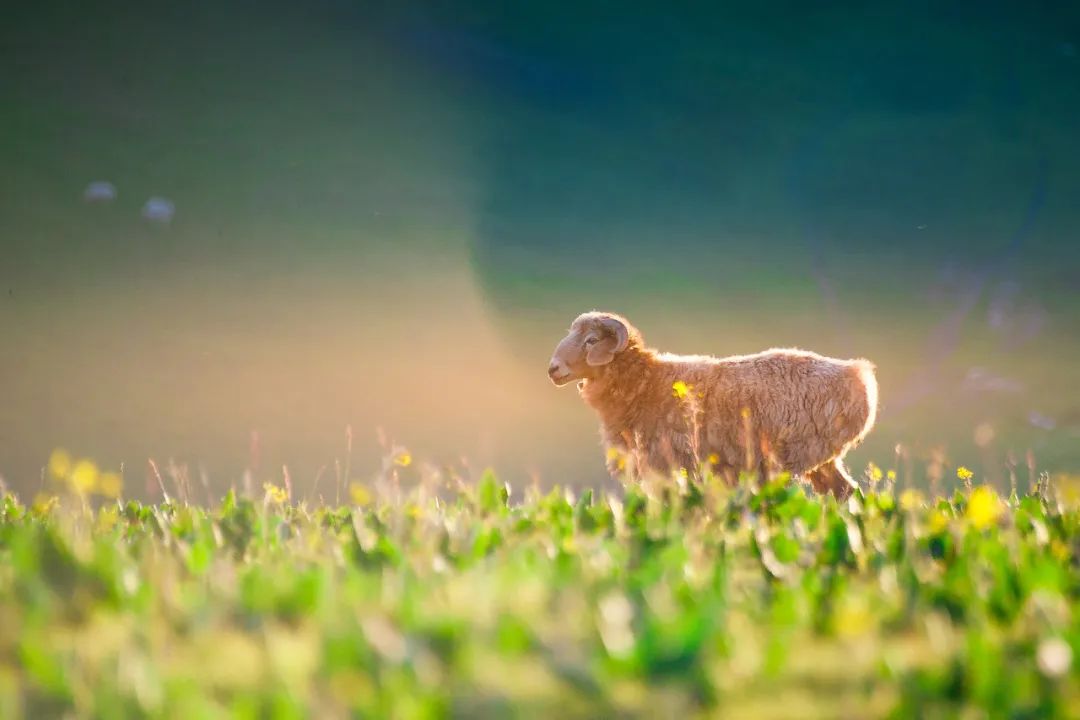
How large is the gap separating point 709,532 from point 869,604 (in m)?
1.99

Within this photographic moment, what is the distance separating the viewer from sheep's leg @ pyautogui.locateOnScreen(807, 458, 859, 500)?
40.3 feet

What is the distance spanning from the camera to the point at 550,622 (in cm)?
411

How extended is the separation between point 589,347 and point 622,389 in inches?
27.6

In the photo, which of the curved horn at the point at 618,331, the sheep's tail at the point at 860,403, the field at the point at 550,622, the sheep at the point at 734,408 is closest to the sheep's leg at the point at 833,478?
the sheep at the point at 734,408

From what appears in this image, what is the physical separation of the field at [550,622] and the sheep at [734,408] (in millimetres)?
4645

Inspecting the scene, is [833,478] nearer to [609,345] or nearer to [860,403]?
[860,403]

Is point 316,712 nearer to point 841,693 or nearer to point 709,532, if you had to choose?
point 841,693

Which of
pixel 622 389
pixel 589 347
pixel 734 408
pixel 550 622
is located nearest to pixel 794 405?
pixel 734 408

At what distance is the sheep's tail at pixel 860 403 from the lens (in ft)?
37.7

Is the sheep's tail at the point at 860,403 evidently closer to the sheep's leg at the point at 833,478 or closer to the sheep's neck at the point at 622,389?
the sheep's leg at the point at 833,478

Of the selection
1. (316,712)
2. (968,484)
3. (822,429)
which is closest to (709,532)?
(316,712)

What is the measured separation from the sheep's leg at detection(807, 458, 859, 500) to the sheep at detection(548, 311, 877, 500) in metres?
0.01

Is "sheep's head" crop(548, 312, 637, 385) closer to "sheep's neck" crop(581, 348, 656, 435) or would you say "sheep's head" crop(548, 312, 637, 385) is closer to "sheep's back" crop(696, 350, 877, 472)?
"sheep's neck" crop(581, 348, 656, 435)

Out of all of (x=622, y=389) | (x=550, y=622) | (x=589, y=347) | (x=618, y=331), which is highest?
(x=618, y=331)
